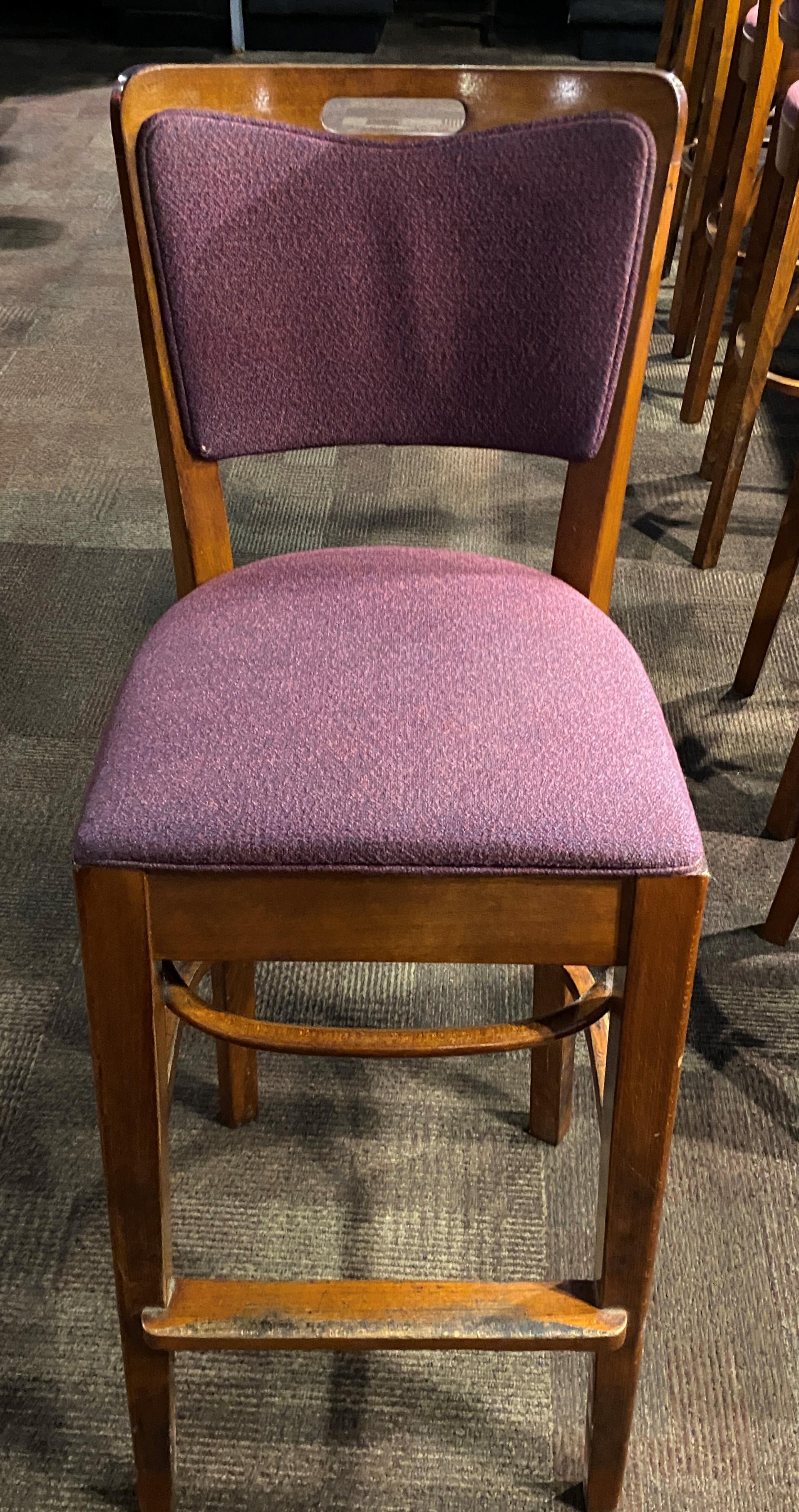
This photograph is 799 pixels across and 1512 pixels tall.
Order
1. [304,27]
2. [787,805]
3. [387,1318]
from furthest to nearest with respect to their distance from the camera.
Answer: [304,27] → [787,805] → [387,1318]

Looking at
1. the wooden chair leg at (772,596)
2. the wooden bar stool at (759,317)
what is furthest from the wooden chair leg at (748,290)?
the wooden chair leg at (772,596)

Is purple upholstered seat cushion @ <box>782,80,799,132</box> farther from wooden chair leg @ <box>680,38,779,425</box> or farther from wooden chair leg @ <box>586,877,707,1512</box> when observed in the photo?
wooden chair leg @ <box>586,877,707,1512</box>

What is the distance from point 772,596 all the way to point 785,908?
454 millimetres

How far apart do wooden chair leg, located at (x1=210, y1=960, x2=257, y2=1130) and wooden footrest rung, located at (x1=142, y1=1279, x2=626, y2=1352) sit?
28 cm

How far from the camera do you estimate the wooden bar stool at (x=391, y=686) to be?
763 millimetres

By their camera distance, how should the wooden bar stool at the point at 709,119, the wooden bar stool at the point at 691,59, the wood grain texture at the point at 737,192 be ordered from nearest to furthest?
the wood grain texture at the point at 737,192 < the wooden bar stool at the point at 709,119 < the wooden bar stool at the point at 691,59

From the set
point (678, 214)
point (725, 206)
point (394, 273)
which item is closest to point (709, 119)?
point (725, 206)

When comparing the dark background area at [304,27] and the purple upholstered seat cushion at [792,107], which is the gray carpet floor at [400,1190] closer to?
the purple upholstered seat cushion at [792,107]

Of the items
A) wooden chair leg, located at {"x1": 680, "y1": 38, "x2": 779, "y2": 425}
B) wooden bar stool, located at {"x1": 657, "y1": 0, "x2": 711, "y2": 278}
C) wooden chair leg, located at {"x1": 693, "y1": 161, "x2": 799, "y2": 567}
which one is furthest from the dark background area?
wooden chair leg, located at {"x1": 693, "y1": 161, "x2": 799, "y2": 567}

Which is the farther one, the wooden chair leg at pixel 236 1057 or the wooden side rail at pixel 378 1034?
the wooden chair leg at pixel 236 1057

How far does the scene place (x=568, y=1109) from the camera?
1.24 m

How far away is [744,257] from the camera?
2.26 metres

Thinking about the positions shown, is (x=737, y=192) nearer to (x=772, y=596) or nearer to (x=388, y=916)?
(x=772, y=596)

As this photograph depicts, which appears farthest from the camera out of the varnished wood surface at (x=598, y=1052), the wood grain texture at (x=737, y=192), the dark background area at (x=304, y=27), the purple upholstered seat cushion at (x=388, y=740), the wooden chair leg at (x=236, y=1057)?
the dark background area at (x=304, y=27)
